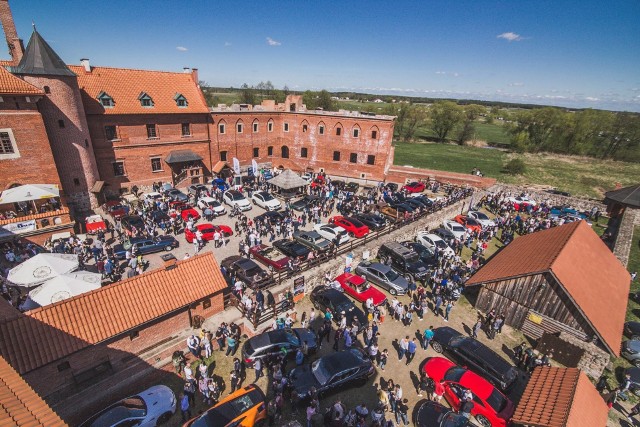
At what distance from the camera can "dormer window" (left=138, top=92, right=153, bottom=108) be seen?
3005 cm

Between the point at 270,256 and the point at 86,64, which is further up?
the point at 86,64

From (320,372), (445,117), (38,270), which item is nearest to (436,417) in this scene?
(320,372)

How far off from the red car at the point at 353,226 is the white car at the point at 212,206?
9835mm

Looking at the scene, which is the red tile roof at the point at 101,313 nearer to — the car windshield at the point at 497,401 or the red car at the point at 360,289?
the red car at the point at 360,289

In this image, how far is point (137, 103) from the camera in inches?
1179

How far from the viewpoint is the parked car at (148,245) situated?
19.8 m

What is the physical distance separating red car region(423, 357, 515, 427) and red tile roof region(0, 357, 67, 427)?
1226 centimetres

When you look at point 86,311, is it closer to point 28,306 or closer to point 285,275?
point 28,306

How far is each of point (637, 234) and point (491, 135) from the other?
82197 millimetres

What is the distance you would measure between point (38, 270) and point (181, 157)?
19443 mm

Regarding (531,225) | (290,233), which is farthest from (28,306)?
(531,225)

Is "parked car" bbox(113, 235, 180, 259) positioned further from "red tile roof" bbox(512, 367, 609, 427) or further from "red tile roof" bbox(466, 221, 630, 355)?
"red tile roof" bbox(512, 367, 609, 427)

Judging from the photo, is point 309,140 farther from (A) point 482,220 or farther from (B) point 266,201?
(A) point 482,220

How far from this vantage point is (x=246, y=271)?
17.6m
